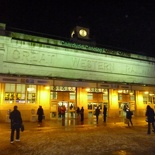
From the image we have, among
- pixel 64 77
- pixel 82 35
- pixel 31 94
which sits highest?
pixel 82 35

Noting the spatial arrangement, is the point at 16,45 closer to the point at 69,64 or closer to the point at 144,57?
the point at 69,64

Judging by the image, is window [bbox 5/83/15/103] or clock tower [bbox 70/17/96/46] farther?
clock tower [bbox 70/17/96/46]

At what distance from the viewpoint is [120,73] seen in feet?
101

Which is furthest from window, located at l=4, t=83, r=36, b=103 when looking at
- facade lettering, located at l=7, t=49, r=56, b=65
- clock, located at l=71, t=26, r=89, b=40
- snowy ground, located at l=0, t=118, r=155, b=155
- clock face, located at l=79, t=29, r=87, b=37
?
clock face, located at l=79, t=29, r=87, b=37

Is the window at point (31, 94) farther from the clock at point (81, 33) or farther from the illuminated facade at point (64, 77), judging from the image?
the clock at point (81, 33)

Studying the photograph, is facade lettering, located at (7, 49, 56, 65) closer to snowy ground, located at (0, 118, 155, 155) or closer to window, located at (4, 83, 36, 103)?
window, located at (4, 83, 36, 103)

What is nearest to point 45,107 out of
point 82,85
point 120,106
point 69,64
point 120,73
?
point 82,85

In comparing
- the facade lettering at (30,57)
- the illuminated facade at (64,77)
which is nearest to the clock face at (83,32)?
the illuminated facade at (64,77)

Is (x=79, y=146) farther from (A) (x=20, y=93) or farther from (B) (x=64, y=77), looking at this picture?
(B) (x=64, y=77)

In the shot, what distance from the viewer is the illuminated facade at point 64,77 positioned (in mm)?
21734

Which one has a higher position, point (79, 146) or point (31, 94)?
point (31, 94)

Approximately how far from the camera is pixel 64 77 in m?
25.8

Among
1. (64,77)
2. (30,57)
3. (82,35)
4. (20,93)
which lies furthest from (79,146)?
(82,35)

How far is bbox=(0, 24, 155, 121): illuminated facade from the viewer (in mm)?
21734
